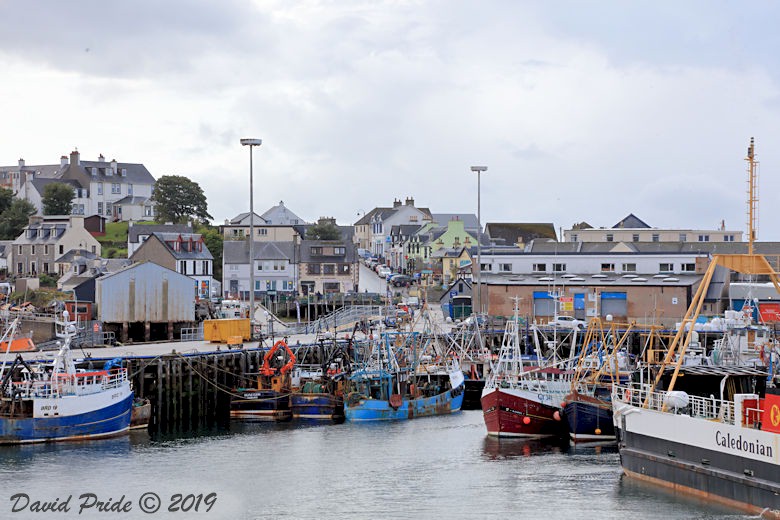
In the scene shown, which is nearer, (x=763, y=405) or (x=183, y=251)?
(x=763, y=405)

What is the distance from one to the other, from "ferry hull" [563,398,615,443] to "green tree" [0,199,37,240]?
A: 238ft

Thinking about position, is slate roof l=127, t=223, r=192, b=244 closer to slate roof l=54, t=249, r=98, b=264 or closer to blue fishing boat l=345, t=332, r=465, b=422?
slate roof l=54, t=249, r=98, b=264

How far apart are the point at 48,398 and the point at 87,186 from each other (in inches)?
2914

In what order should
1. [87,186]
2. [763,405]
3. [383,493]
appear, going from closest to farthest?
1. [763,405]
2. [383,493]
3. [87,186]

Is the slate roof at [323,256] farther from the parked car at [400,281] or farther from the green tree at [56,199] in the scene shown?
the green tree at [56,199]

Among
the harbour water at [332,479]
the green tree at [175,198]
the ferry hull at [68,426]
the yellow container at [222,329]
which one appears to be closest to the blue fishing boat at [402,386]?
the harbour water at [332,479]

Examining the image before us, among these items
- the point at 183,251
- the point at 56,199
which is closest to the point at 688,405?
the point at 183,251

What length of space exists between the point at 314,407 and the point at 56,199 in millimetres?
64116

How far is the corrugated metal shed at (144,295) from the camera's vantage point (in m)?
65.6

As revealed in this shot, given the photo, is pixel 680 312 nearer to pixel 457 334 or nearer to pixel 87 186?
pixel 457 334

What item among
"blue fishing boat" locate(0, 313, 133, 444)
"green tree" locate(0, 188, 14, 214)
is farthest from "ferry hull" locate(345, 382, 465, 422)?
"green tree" locate(0, 188, 14, 214)

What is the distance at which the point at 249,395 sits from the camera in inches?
2016

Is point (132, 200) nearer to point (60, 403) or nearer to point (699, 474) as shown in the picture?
point (60, 403)

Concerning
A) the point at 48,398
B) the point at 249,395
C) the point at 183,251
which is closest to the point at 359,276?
the point at 183,251
